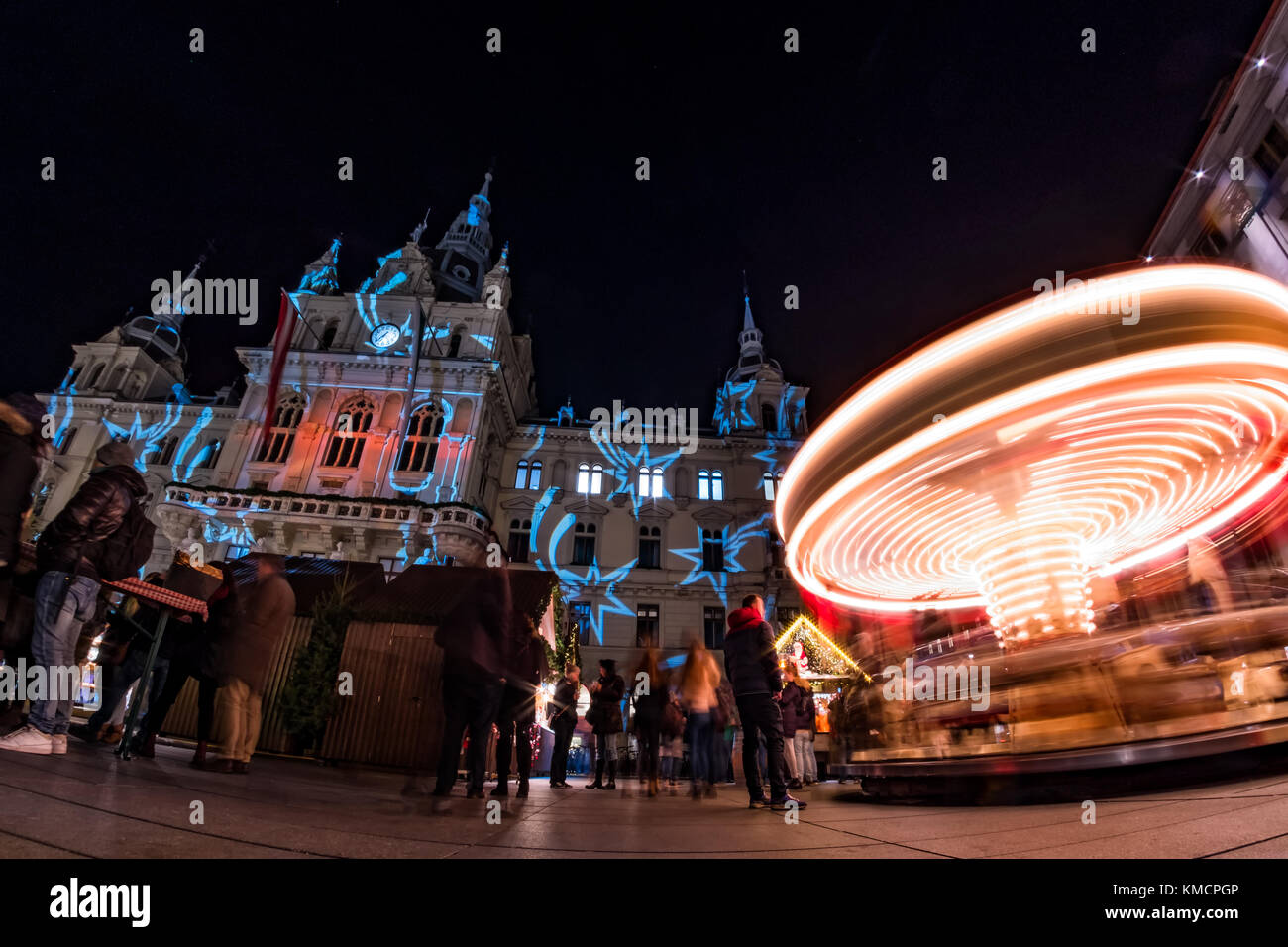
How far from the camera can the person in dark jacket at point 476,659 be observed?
169 inches

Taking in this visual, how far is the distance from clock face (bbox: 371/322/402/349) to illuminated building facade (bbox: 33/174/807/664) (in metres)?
0.10

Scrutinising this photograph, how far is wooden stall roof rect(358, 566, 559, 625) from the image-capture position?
8.43 metres

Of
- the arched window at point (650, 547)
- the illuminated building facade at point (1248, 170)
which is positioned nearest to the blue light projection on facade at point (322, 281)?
the arched window at point (650, 547)

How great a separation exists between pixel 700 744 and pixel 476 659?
4.74 metres

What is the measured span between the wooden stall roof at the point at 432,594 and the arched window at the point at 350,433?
1789 cm

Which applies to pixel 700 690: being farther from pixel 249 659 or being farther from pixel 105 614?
pixel 105 614

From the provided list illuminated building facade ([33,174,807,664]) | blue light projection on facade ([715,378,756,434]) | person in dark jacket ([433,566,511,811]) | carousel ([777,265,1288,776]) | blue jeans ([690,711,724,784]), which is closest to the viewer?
person in dark jacket ([433,566,511,811])

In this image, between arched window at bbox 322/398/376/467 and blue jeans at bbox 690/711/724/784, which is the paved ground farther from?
arched window at bbox 322/398/376/467

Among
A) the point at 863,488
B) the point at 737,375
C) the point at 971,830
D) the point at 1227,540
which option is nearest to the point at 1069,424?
the point at 863,488

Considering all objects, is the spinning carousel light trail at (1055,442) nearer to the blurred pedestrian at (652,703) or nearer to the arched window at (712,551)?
the blurred pedestrian at (652,703)

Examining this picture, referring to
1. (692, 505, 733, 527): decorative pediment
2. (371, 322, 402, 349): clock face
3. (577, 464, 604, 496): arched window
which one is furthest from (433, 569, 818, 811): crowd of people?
(371, 322, 402, 349): clock face

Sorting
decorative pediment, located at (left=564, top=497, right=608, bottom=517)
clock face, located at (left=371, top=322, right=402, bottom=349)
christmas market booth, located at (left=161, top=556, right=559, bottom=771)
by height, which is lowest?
christmas market booth, located at (left=161, top=556, right=559, bottom=771)

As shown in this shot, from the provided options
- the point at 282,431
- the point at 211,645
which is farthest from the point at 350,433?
the point at 211,645

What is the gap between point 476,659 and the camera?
14.0 feet
